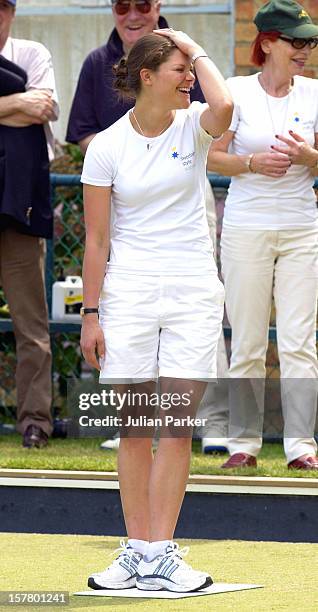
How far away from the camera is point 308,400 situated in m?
6.90

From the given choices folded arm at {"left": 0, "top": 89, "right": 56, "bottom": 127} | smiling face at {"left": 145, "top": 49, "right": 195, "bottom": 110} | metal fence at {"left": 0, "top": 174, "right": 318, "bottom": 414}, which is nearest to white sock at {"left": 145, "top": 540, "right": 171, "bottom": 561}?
smiling face at {"left": 145, "top": 49, "right": 195, "bottom": 110}

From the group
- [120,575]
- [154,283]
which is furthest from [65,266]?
[120,575]

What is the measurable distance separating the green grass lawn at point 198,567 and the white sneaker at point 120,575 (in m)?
0.07

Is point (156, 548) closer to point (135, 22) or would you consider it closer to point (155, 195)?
point (155, 195)

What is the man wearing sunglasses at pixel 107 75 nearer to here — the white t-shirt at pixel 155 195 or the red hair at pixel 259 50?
the red hair at pixel 259 50

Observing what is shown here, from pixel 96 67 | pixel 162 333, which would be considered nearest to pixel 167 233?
pixel 162 333

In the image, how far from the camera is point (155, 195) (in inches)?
199

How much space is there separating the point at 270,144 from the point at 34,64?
1446 mm

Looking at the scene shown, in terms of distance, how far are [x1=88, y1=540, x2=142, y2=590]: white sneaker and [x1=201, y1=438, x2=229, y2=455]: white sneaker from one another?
2.44m

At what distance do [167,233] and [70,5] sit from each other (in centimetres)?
518

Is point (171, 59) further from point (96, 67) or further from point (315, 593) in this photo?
point (96, 67)

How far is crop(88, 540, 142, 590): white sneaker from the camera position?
5.05 meters

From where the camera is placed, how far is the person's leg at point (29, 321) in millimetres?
7664

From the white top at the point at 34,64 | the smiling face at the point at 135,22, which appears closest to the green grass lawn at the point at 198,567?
the white top at the point at 34,64
